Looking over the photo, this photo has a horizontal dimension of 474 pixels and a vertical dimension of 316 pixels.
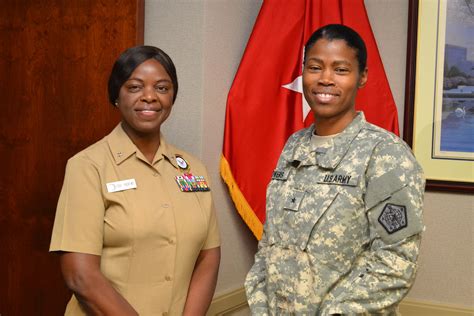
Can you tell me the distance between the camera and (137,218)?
1896 millimetres

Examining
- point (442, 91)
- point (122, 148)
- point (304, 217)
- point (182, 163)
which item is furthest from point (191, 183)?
point (442, 91)

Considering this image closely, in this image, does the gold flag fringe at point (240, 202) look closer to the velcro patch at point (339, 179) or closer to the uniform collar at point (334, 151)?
the uniform collar at point (334, 151)

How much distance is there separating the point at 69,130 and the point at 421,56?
1.69 metres

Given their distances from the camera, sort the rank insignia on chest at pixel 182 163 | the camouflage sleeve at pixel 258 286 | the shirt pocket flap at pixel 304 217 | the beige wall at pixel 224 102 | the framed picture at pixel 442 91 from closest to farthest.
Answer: the shirt pocket flap at pixel 304 217
the camouflage sleeve at pixel 258 286
the rank insignia on chest at pixel 182 163
the beige wall at pixel 224 102
the framed picture at pixel 442 91

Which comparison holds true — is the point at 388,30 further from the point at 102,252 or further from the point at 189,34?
the point at 102,252

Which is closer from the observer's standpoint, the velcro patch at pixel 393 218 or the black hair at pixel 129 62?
the velcro patch at pixel 393 218

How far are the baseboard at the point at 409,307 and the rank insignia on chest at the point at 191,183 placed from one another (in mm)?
811

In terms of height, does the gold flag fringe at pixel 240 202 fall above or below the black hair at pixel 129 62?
below

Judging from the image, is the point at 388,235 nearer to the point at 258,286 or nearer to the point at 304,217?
the point at 304,217

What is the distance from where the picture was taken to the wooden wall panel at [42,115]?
2795 mm

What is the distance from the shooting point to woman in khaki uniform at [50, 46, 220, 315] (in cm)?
185

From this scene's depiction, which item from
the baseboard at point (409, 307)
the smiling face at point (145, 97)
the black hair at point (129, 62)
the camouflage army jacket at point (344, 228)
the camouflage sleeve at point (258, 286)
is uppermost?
the black hair at point (129, 62)

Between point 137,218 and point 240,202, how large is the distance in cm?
94

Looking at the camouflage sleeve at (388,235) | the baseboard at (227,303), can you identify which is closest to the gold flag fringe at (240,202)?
the baseboard at (227,303)
